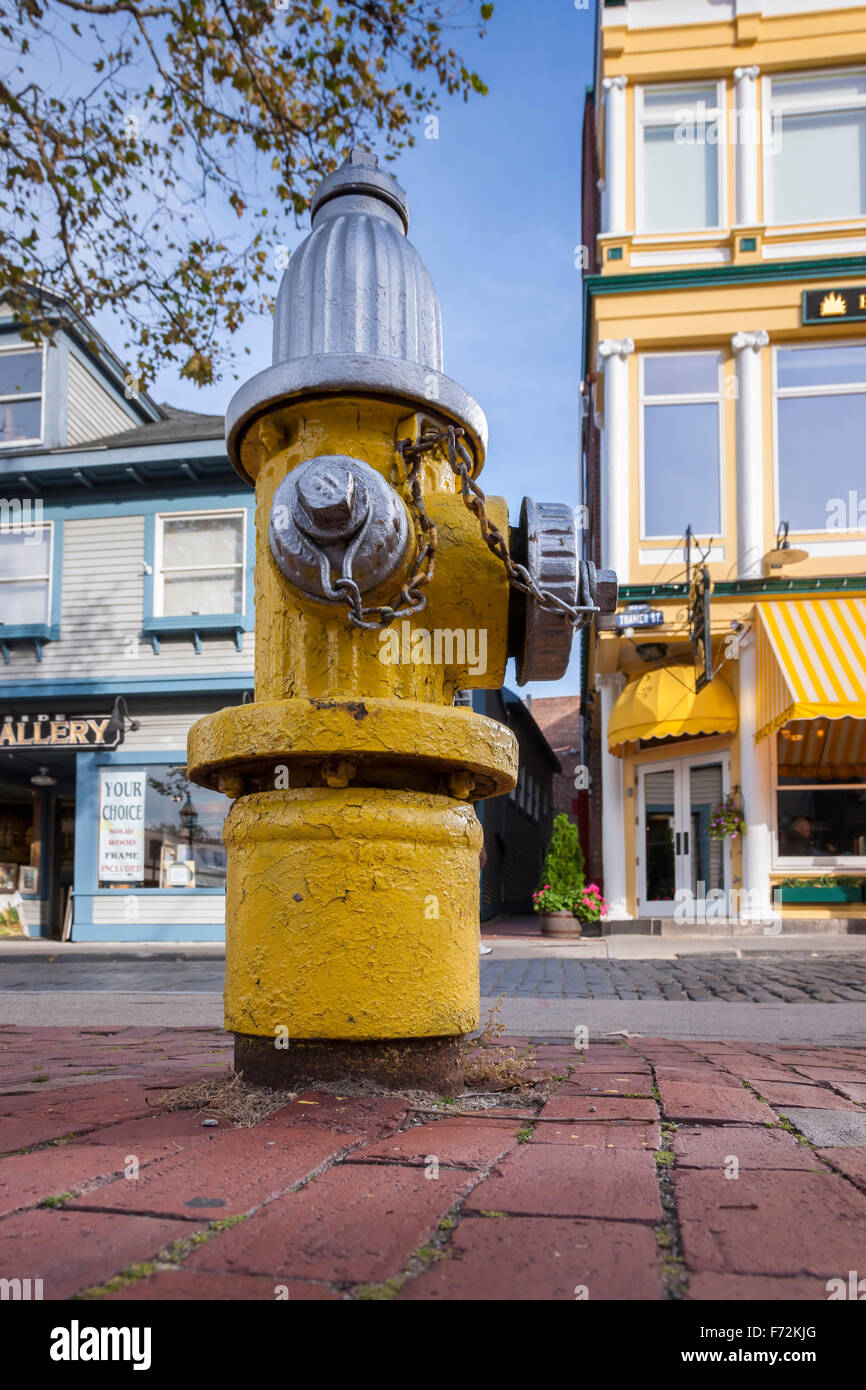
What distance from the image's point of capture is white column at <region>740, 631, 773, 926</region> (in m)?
12.9

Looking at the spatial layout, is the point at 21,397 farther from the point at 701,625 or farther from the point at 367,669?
the point at 367,669

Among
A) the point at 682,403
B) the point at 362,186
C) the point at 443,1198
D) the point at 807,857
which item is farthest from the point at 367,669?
the point at 682,403

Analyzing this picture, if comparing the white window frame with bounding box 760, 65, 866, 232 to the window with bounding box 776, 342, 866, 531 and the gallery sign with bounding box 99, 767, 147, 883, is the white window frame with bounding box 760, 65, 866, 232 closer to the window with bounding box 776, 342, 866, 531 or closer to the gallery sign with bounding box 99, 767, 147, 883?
the window with bounding box 776, 342, 866, 531

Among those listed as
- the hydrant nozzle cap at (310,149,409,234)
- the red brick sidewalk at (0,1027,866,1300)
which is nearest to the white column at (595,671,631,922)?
the red brick sidewalk at (0,1027,866,1300)

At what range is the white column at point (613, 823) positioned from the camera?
46.5ft

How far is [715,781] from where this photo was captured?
45.8 ft

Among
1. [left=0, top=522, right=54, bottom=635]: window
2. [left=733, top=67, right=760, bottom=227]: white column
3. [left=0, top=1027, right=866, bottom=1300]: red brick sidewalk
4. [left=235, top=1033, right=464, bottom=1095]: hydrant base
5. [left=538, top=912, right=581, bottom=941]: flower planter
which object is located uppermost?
[left=733, top=67, right=760, bottom=227]: white column

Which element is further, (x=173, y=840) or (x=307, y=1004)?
(x=173, y=840)

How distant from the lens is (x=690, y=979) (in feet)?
27.9

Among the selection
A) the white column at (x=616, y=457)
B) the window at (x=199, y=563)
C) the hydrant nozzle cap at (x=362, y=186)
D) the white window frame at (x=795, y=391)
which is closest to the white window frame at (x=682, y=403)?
the white column at (x=616, y=457)

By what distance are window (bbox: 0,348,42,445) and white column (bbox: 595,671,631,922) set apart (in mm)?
9194

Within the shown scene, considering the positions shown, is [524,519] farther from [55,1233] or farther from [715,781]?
[715,781]

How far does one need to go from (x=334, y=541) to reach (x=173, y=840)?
43.9 ft
